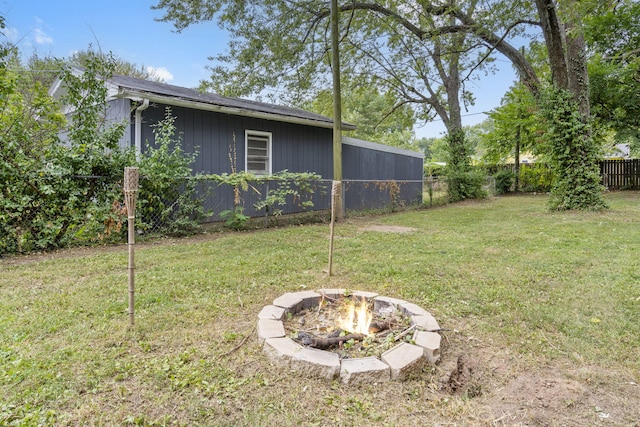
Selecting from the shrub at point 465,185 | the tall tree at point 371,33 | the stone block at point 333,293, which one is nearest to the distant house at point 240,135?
the tall tree at point 371,33

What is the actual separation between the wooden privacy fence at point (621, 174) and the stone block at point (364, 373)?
19.0 m

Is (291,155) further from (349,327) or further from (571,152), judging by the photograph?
(349,327)

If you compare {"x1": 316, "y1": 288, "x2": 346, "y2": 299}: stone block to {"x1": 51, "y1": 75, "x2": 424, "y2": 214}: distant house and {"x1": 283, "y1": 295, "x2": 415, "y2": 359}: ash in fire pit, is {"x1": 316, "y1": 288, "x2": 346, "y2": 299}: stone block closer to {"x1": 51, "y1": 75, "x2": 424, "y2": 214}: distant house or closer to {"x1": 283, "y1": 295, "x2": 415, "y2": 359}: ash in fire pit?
{"x1": 283, "y1": 295, "x2": 415, "y2": 359}: ash in fire pit

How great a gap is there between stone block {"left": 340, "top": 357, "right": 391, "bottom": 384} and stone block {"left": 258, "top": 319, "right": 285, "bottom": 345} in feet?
1.63

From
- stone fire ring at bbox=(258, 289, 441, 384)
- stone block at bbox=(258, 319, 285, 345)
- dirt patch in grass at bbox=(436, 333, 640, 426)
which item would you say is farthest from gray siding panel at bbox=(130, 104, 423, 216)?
dirt patch in grass at bbox=(436, 333, 640, 426)

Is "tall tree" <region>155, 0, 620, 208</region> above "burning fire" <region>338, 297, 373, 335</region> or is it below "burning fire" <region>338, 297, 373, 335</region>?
above

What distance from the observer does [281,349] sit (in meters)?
2.03

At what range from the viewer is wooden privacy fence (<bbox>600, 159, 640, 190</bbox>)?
642 inches

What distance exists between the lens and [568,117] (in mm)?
8281

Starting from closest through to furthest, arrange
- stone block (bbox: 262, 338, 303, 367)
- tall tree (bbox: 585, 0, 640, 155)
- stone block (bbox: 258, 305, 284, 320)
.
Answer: stone block (bbox: 262, 338, 303, 367), stone block (bbox: 258, 305, 284, 320), tall tree (bbox: 585, 0, 640, 155)

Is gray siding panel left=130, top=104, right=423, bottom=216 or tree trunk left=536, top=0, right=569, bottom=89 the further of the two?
tree trunk left=536, top=0, right=569, bottom=89

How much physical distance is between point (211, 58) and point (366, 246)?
6283 mm

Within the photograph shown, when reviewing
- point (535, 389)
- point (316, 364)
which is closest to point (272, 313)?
point (316, 364)

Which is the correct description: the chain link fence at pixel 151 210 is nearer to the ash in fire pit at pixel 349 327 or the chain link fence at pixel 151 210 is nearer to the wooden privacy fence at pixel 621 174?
the ash in fire pit at pixel 349 327
